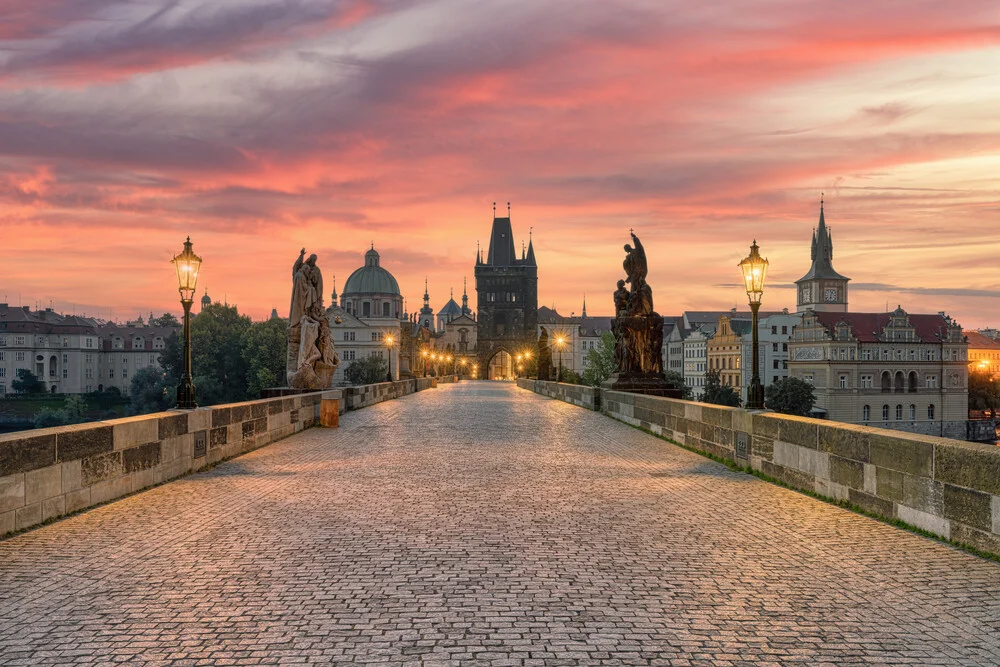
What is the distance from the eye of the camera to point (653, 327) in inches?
888

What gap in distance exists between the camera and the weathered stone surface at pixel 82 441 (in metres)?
8.62

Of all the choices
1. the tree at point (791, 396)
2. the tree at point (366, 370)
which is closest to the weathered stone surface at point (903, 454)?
the tree at point (791, 396)

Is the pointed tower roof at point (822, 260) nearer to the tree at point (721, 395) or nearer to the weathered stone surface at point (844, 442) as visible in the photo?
the tree at point (721, 395)

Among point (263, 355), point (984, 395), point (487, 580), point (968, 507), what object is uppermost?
point (263, 355)

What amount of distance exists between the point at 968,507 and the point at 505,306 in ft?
453

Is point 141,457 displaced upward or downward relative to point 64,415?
upward

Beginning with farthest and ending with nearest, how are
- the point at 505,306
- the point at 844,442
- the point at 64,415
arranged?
the point at 505,306 < the point at 64,415 < the point at 844,442

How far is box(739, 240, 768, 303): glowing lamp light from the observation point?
48.4 ft

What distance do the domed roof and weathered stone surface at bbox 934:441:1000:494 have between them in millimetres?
142528

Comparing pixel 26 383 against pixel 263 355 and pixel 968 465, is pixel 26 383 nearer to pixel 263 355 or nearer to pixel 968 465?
pixel 263 355

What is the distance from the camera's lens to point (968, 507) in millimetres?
7094

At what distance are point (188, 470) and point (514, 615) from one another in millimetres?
7845

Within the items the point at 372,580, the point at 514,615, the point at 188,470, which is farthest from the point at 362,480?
the point at 514,615

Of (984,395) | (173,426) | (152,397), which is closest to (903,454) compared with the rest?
(173,426)
